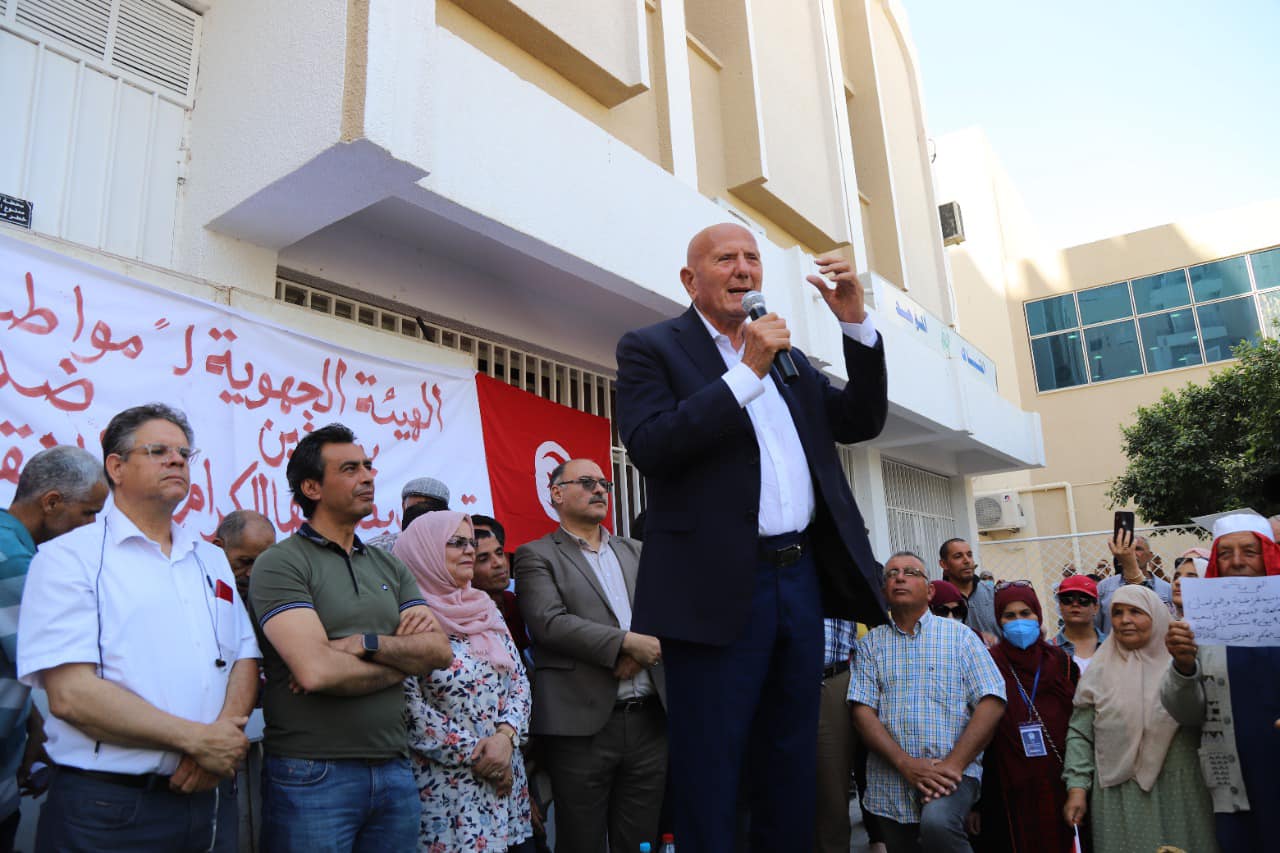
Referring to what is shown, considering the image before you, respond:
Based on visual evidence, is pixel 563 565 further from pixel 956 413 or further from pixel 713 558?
pixel 956 413

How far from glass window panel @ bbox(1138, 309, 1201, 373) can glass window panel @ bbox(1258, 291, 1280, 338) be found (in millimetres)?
1165

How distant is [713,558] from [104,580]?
1550mm

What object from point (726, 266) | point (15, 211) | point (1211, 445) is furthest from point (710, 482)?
point (1211, 445)

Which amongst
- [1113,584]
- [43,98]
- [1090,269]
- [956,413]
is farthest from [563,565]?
[1090,269]

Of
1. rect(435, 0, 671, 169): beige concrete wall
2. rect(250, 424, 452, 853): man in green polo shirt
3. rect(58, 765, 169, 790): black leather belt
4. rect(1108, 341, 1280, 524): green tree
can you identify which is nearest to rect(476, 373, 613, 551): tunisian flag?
rect(435, 0, 671, 169): beige concrete wall

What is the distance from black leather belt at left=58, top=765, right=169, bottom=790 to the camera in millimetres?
2176

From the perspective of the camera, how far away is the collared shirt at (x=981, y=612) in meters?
5.97

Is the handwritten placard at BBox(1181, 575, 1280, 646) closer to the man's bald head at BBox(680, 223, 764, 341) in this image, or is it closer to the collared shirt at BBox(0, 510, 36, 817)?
the man's bald head at BBox(680, 223, 764, 341)

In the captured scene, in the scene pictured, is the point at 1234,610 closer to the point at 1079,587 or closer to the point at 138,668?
the point at 1079,587

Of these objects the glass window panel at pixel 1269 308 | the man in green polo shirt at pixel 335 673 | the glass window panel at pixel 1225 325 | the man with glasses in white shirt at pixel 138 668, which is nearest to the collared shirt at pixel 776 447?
the man in green polo shirt at pixel 335 673

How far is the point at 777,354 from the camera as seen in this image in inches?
76.9

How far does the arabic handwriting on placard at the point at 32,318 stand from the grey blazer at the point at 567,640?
6.59ft

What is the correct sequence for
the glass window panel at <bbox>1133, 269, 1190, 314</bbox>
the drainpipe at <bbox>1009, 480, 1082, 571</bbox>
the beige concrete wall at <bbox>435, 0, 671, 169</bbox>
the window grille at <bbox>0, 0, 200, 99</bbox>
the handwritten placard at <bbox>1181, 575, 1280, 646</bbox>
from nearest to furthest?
the handwritten placard at <bbox>1181, 575, 1280, 646</bbox> → the window grille at <bbox>0, 0, 200, 99</bbox> → the beige concrete wall at <bbox>435, 0, 671, 169</bbox> → the glass window panel at <bbox>1133, 269, 1190, 314</bbox> → the drainpipe at <bbox>1009, 480, 1082, 571</bbox>

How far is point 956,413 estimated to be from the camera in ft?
32.0
